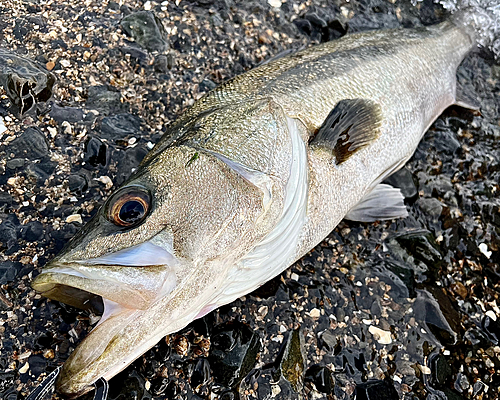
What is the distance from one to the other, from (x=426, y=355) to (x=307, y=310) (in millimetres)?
824

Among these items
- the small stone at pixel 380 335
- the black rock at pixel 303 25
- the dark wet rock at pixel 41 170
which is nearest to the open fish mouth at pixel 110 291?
the dark wet rock at pixel 41 170

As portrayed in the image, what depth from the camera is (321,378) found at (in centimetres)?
251

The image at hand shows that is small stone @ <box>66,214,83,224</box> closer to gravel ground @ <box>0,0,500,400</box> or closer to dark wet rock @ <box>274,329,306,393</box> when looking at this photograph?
gravel ground @ <box>0,0,500,400</box>

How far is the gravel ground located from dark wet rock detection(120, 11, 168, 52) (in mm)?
14

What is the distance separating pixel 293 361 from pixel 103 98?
7.20ft

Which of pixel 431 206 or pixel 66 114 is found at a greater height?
pixel 66 114

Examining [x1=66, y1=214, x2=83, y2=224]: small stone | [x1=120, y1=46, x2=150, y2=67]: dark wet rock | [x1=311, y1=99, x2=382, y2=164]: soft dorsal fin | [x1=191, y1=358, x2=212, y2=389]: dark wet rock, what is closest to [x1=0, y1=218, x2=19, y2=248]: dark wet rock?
[x1=66, y1=214, x2=83, y2=224]: small stone

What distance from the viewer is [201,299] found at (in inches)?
Answer: 75.5

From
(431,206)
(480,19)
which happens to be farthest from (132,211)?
(480,19)

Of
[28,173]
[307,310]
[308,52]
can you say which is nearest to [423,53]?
[308,52]

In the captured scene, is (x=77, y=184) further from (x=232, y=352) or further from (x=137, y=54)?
(x=232, y=352)

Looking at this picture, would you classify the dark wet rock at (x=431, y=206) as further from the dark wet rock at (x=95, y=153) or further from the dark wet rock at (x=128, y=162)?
the dark wet rock at (x=95, y=153)

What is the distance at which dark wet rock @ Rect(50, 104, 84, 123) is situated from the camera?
2.91 m

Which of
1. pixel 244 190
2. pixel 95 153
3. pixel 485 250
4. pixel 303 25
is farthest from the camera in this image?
pixel 303 25
